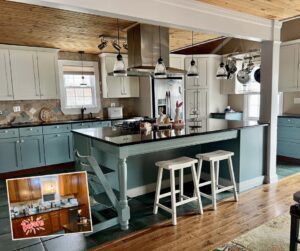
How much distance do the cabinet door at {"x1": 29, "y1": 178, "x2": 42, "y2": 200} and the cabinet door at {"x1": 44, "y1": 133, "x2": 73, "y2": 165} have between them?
3.64m

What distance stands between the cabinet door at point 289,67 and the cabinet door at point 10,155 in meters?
5.24

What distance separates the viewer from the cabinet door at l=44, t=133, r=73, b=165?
481 centimetres

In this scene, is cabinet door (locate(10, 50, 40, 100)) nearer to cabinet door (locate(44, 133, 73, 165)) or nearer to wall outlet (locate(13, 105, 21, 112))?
wall outlet (locate(13, 105, 21, 112))

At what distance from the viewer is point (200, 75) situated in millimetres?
6324

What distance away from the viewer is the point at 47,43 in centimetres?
471

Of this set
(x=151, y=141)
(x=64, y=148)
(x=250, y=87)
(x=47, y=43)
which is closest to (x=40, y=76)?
(x=47, y=43)

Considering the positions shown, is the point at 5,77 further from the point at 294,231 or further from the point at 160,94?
the point at 294,231

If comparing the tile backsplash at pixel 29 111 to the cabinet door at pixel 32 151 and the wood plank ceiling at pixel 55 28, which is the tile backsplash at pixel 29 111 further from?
Result: the wood plank ceiling at pixel 55 28

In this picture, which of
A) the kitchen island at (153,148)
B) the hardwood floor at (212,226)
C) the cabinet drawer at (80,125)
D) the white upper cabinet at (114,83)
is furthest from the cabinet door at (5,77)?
the hardwood floor at (212,226)

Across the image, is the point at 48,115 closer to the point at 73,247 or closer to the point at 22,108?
the point at 22,108

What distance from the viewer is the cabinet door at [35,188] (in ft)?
4.50

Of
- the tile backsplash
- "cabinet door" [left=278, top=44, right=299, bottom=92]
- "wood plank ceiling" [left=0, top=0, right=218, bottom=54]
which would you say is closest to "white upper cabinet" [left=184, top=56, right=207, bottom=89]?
"wood plank ceiling" [left=0, top=0, right=218, bottom=54]

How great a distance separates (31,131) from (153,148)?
9.70 feet

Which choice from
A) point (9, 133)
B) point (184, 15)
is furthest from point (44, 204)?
point (9, 133)
